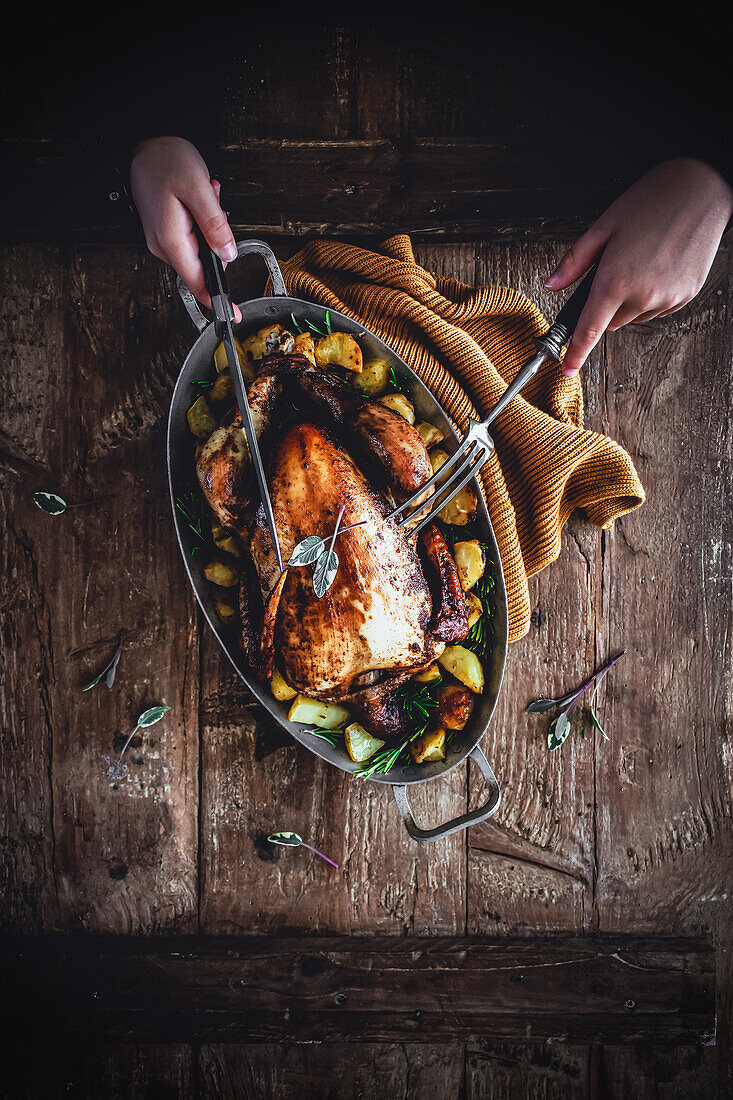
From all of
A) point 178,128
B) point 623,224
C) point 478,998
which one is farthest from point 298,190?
point 478,998

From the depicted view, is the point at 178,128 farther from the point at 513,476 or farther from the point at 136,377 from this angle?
the point at 513,476

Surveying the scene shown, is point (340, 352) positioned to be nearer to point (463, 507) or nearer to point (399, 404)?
point (399, 404)

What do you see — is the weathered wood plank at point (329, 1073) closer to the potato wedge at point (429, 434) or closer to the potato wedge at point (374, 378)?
the potato wedge at point (429, 434)

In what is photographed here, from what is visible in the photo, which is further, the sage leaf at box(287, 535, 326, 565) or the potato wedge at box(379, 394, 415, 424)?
the potato wedge at box(379, 394, 415, 424)

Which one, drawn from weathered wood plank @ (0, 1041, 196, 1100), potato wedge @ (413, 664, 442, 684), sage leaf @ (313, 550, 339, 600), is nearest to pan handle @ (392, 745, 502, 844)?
potato wedge @ (413, 664, 442, 684)

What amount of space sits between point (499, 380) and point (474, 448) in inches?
8.1

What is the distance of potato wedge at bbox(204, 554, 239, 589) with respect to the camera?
141 cm

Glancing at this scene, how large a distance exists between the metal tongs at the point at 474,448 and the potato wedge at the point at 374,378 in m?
0.20

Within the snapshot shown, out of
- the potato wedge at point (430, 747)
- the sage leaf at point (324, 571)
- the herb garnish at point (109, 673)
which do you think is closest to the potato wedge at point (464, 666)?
the potato wedge at point (430, 747)

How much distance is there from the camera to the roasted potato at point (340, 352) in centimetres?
137

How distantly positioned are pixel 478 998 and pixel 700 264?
1.74 meters

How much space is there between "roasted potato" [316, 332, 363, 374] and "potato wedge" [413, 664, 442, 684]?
0.64 m

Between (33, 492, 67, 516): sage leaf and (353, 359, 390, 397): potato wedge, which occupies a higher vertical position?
(353, 359, 390, 397): potato wedge

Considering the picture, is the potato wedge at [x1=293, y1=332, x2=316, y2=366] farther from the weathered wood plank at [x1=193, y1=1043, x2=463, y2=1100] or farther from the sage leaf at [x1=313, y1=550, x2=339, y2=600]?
the weathered wood plank at [x1=193, y1=1043, x2=463, y2=1100]
